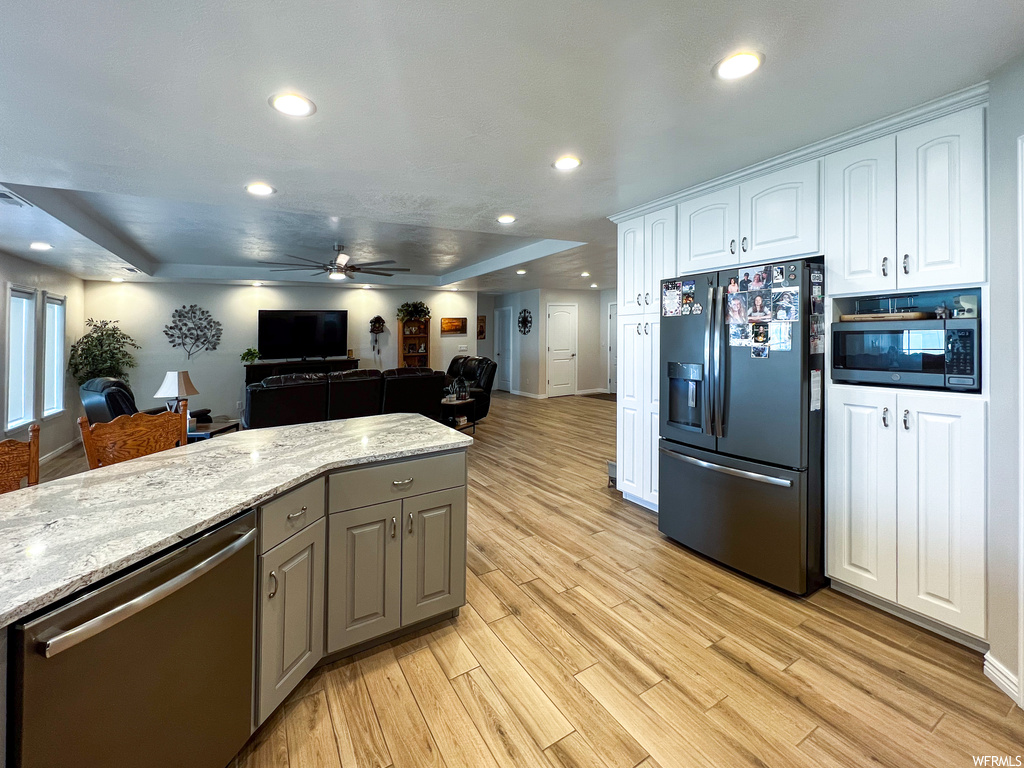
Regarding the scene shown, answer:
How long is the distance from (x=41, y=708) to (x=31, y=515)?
0.61m

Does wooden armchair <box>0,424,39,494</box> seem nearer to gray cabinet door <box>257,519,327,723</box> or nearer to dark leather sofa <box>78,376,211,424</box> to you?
gray cabinet door <box>257,519,327,723</box>

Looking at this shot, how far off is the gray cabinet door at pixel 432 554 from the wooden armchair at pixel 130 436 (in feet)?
4.30

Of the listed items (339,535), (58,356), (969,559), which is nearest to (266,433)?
(339,535)

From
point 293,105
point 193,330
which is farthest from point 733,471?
point 193,330

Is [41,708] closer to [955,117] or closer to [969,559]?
[969,559]

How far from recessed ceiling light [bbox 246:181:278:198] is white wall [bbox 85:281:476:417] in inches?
221

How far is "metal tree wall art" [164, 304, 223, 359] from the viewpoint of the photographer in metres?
7.43

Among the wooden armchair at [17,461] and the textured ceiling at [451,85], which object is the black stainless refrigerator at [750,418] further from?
the wooden armchair at [17,461]

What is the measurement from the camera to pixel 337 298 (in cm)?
849

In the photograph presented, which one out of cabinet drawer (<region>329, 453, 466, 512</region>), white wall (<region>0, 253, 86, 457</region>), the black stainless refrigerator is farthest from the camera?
white wall (<region>0, 253, 86, 457</region>)

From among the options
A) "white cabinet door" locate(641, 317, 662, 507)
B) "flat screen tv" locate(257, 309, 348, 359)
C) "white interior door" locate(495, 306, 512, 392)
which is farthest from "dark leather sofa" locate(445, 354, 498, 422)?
"white cabinet door" locate(641, 317, 662, 507)

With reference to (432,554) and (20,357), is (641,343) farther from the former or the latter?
(20,357)

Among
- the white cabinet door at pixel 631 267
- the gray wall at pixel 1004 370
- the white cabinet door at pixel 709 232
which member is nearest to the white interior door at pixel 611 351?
the white cabinet door at pixel 631 267

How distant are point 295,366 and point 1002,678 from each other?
8.52 metres
